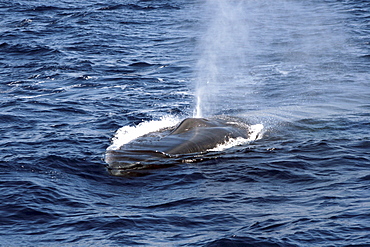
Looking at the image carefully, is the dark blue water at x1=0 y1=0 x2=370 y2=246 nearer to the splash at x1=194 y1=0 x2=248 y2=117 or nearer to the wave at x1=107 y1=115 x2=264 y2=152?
the splash at x1=194 y1=0 x2=248 y2=117

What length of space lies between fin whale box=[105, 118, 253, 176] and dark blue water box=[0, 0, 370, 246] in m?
0.42

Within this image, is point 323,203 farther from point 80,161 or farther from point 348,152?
point 80,161

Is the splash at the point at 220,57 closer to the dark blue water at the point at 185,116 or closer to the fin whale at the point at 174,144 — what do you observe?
the dark blue water at the point at 185,116

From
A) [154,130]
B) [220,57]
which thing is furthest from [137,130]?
[220,57]

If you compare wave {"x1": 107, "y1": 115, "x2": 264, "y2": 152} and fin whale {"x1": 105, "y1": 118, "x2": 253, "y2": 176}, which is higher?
fin whale {"x1": 105, "y1": 118, "x2": 253, "y2": 176}

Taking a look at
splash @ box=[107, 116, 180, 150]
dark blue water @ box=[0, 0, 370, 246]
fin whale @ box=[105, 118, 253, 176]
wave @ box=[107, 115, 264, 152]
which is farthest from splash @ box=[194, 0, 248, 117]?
fin whale @ box=[105, 118, 253, 176]

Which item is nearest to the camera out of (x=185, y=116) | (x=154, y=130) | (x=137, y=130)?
(x=154, y=130)

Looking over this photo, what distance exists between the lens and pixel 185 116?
1955 cm

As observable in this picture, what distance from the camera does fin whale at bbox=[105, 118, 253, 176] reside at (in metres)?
13.8

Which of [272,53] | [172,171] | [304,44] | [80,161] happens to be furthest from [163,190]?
[304,44]

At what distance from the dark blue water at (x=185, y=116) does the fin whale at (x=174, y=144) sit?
0.42 metres

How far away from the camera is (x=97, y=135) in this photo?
17172mm

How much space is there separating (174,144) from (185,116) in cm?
478

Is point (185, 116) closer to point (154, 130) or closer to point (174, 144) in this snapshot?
point (154, 130)
